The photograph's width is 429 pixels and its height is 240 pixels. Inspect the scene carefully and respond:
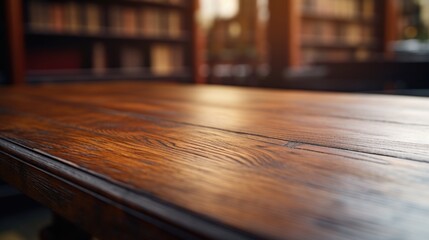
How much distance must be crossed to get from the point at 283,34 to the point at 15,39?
2548mm

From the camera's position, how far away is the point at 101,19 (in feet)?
11.7

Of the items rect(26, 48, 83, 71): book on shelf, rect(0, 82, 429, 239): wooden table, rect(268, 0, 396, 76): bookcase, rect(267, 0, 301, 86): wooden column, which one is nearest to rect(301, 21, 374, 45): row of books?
rect(268, 0, 396, 76): bookcase

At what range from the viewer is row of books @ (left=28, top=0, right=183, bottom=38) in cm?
322

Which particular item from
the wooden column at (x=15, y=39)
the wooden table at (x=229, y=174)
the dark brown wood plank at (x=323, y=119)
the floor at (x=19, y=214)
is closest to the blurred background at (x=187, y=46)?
the wooden column at (x=15, y=39)

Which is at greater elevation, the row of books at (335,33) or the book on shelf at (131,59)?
the row of books at (335,33)

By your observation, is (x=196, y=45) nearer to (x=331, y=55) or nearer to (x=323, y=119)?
(x=331, y=55)

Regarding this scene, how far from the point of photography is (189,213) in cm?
32

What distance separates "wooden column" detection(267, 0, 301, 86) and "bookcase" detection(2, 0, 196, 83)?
89 centimetres

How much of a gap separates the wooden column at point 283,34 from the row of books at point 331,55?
739mm

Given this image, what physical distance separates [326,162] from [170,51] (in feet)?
12.2

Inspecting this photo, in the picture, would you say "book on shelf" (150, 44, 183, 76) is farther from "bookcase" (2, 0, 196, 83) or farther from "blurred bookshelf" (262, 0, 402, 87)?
"blurred bookshelf" (262, 0, 402, 87)

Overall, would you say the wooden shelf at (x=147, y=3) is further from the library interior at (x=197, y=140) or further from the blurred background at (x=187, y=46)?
the library interior at (x=197, y=140)

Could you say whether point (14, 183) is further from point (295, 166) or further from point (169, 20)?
point (169, 20)

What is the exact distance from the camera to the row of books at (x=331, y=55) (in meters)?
5.38
